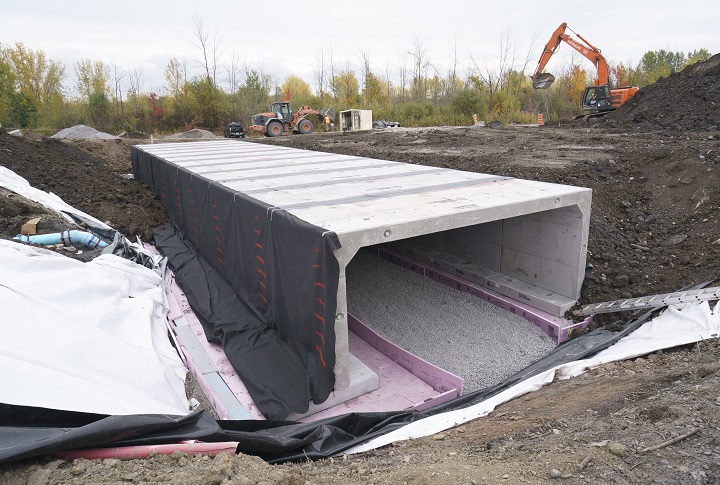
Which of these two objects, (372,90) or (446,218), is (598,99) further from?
(372,90)

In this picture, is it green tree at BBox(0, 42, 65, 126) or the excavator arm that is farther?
green tree at BBox(0, 42, 65, 126)

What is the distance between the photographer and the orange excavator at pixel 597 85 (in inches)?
843

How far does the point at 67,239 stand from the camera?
6.75 m

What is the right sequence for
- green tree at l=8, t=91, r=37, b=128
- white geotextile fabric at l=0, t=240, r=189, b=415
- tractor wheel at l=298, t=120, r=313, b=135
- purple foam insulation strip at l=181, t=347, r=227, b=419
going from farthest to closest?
green tree at l=8, t=91, r=37, b=128 < tractor wheel at l=298, t=120, r=313, b=135 < purple foam insulation strip at l=181, t=347, r=227, b=419 < white geotextile fabric at l=0, t=240, r=189, b=415

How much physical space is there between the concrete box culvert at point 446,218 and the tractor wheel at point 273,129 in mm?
19480

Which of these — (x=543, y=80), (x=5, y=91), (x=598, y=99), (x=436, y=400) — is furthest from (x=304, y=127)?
(x=436, y=400)

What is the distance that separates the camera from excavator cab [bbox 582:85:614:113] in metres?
21.5

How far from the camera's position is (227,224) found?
6219mm

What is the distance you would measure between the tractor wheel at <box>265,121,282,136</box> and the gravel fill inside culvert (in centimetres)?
2157

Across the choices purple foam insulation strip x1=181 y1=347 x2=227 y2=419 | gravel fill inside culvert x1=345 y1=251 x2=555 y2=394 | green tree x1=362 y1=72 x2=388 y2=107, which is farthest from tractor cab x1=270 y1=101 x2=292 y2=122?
purple foam insulation strip x1=181 y1=347 x2=227 y2=419

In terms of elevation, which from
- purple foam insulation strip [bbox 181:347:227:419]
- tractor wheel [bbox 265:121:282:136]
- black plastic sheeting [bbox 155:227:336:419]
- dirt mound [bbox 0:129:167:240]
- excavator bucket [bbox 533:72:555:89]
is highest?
excavator bucket [bbox 533:72:555:89]

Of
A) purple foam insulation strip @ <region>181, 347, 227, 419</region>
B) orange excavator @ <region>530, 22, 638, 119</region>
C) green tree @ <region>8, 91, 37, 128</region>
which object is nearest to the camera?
purple foam insulation strip @ <region>181, 347, 227, 419</region>

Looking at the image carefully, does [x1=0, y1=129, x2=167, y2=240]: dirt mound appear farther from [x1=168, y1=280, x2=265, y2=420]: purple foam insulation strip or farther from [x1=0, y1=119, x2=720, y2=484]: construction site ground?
[x1=168, y1=280, x2=265, y2=420]: purple foam insulation strip

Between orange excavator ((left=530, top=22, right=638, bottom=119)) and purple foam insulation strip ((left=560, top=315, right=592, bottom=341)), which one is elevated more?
orange excavator ((left=530, top=22, right=638, bottom=119))
